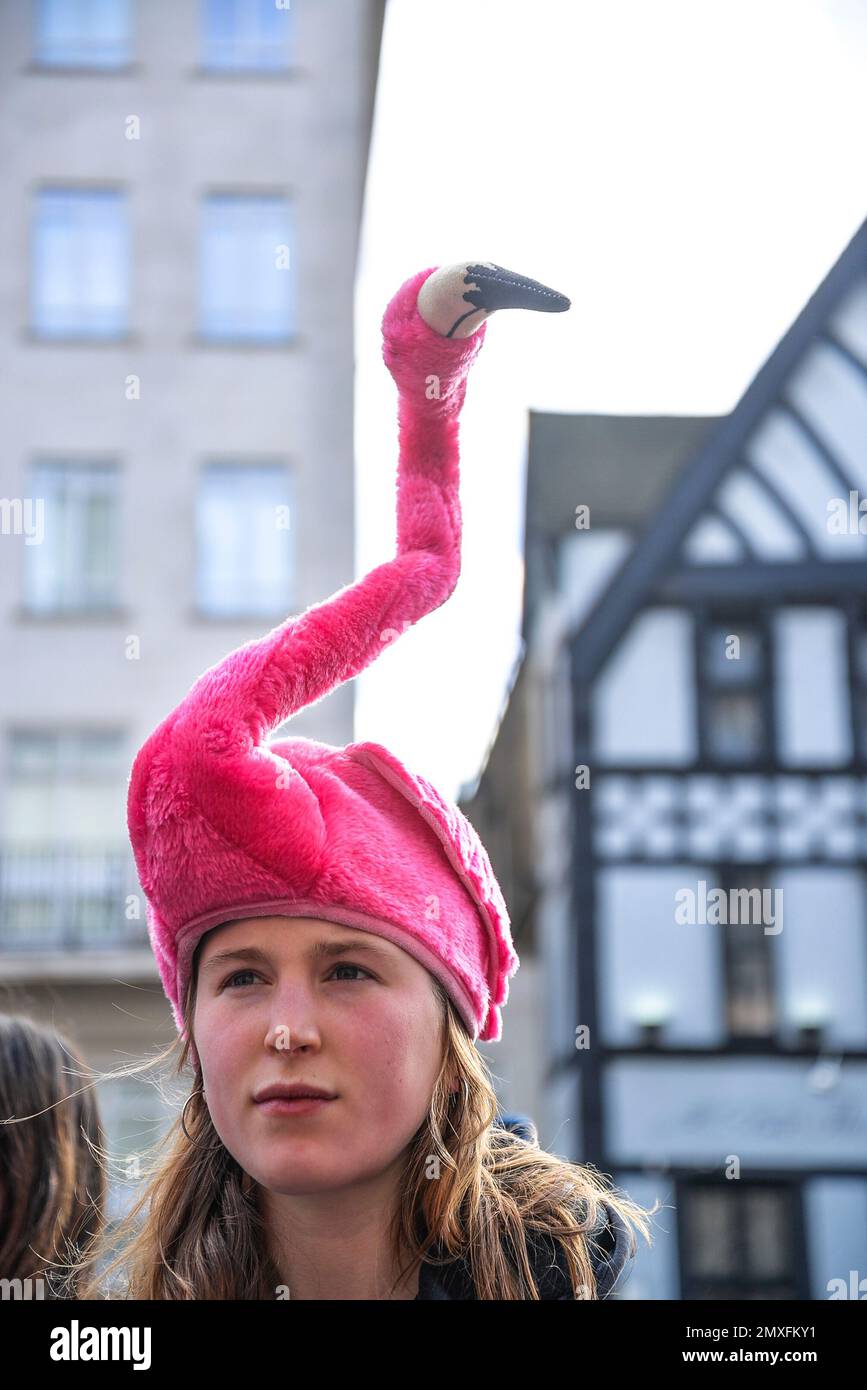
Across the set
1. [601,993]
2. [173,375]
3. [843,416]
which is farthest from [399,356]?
[173,375]

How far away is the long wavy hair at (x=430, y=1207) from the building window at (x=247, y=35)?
191 inches

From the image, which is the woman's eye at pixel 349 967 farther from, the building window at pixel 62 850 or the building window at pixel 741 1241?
the building window at pixel 62 850

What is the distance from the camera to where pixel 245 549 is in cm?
518

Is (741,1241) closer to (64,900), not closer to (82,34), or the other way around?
(64,900)

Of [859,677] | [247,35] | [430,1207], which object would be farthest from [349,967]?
[247,35]

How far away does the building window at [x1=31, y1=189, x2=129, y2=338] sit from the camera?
526cm

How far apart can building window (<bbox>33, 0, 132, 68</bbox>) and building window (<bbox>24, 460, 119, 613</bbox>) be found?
124 centimetres

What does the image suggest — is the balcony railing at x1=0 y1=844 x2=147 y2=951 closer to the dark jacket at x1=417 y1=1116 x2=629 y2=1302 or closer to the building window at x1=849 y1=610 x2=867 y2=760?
the building window at x1=849 y1=610 x2=867 y2=760

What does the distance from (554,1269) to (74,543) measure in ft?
15.0

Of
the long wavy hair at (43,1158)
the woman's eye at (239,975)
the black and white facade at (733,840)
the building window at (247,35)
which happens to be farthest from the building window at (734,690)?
the woman's eye at (239,975)

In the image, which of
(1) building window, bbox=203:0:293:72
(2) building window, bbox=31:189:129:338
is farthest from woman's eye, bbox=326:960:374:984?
(1) building window, bbox=203:0:293:72

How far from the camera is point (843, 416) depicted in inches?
185

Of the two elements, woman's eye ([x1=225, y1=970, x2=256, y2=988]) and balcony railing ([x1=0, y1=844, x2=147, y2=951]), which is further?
balcony railing ([x1=0, y1=844, x2=147, y2=951])

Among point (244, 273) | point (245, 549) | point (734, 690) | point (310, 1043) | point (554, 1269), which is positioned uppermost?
point (244, 273)
